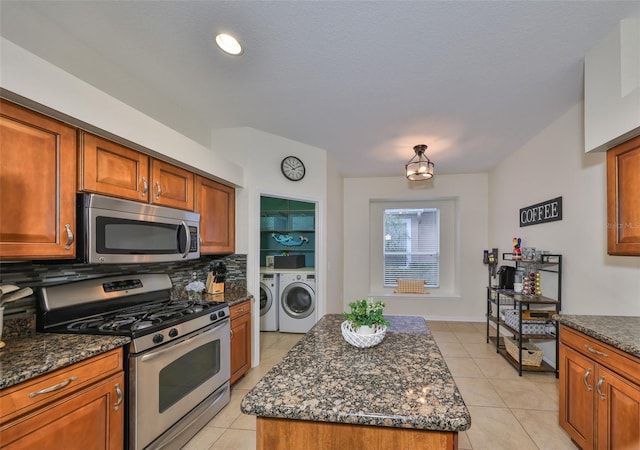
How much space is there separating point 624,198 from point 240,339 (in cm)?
304

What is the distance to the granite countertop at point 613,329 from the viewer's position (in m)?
1.56

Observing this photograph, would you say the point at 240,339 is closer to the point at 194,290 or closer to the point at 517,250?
the point at 194,290

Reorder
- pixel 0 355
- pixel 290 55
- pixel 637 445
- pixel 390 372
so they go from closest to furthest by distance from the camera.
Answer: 1. pixel 390 372
2. pixel 0 355
3. pixel 637 445
4. pixel 290 55

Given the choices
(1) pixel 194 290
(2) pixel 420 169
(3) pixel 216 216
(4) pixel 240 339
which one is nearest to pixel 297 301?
(4) pixel 240 339

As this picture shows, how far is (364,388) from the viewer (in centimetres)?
108

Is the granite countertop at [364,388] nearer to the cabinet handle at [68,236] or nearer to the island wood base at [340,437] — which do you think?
the island wood base at [340,437]

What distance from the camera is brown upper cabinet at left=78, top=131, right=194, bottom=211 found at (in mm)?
1765

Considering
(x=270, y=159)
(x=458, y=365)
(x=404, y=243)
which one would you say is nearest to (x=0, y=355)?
(x=270, y=159)

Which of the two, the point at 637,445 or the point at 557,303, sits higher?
the point at 557,303

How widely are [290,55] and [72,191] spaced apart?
1531 millimetres

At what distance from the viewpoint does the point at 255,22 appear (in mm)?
1730

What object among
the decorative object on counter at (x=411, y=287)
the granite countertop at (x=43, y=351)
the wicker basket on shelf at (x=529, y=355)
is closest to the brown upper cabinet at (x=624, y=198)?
the wicker basket on shelf at (x=529, y=355)

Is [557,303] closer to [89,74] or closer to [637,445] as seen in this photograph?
[637,445]

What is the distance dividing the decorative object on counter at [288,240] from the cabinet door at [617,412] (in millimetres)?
3972
